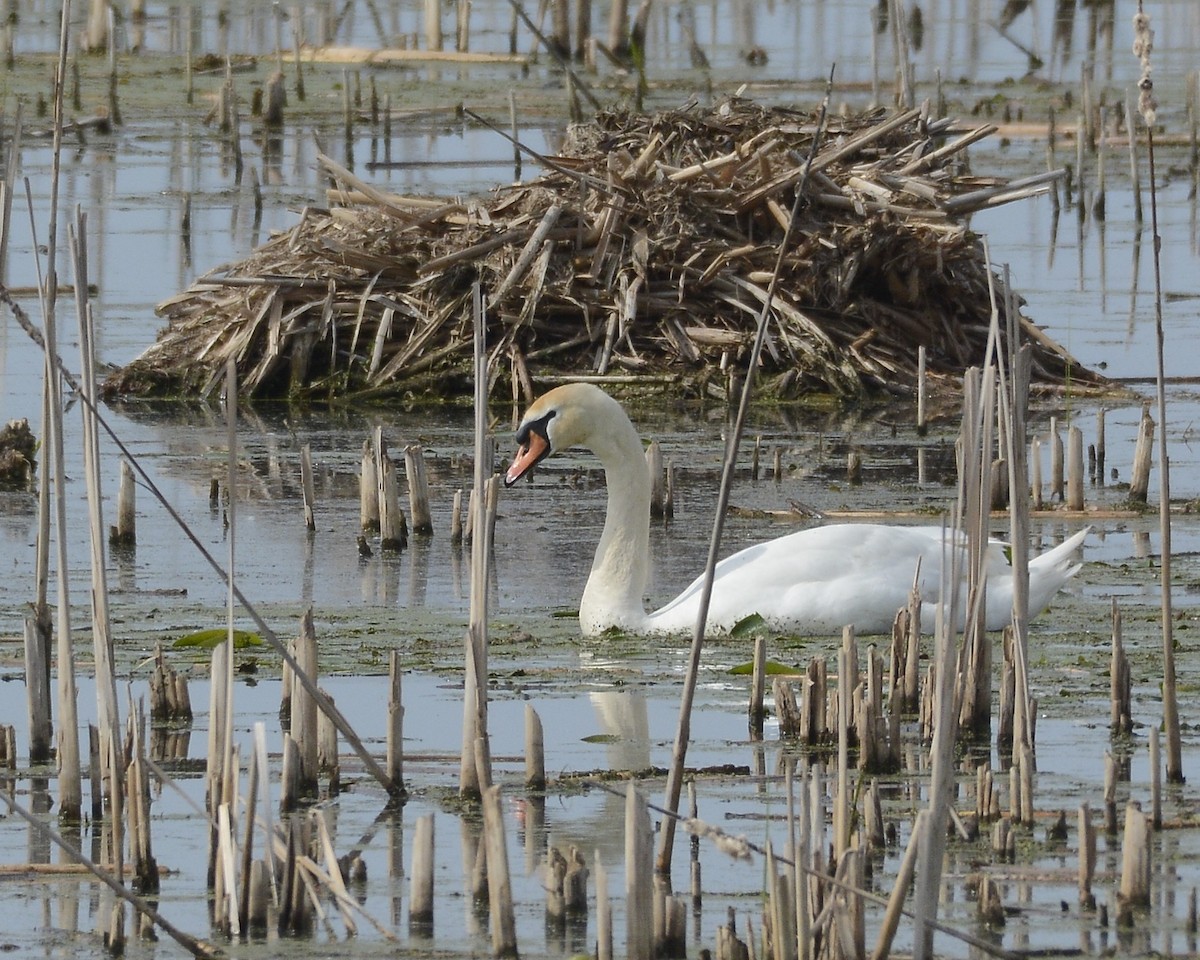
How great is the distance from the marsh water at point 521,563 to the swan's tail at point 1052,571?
174 mm

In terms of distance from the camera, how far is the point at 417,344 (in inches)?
527

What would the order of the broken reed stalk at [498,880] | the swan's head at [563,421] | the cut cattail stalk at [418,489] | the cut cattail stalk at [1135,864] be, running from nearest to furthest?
the broken reed stalk at [498,880]
the cut cattail stalk at [1135,864]
the swan's head at [563,421]
the cut cattail stalk at [418,489]

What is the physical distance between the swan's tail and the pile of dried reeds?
4991mm

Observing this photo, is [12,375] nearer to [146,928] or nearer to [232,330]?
[232,330]

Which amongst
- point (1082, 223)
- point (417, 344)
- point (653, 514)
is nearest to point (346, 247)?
point (417, 344)

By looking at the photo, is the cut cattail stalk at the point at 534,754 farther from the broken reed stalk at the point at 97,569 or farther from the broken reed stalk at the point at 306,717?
the broken reed stalk at the point at 97,569

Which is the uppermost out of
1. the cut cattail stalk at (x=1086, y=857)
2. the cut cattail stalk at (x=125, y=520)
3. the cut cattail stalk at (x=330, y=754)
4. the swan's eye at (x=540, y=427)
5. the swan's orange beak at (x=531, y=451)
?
the swan's eye at (x=540, y=427)

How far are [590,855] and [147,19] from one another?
2719 centimetres

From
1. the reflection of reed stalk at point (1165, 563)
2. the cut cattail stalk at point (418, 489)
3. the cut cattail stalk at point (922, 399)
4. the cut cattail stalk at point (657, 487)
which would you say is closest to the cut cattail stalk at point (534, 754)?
the reflection of reed stalk at point (1165, 563)

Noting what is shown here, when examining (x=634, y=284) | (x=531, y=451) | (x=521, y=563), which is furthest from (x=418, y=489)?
(x=634, y=284)

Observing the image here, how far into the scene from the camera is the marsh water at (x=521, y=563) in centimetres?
545

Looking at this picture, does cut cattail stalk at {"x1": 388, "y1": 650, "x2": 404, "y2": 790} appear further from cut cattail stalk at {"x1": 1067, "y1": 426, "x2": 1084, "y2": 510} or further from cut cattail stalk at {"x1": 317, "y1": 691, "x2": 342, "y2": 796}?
cut cattail stalk at {"x1": 1067, "y1": 426, "x2": 1084, "y2": 510}

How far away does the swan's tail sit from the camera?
8039 mm

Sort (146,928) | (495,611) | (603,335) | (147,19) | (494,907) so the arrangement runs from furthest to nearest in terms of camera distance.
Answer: (147,19) < (603,335) < (495,611) < (146,928) < (494,907)
